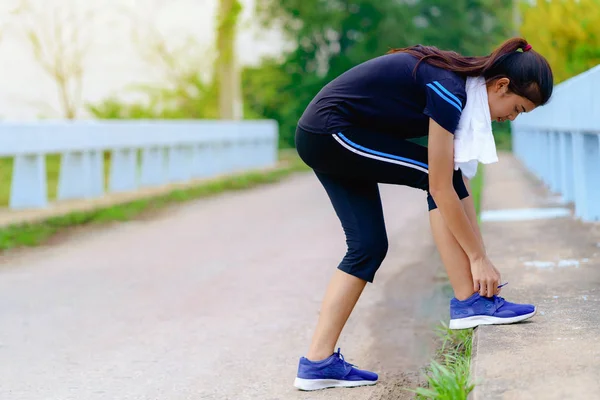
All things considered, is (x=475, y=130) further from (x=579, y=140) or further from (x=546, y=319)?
(x=579, y=140)

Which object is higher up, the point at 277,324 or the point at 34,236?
the point at 277,324

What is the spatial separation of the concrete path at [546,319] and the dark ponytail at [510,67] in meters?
0.88

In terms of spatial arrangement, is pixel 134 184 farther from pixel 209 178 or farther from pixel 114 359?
pixel 114 359

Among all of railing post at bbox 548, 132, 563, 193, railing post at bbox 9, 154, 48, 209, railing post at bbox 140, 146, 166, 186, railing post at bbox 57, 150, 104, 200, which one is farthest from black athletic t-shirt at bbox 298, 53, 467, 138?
railing post at bbox 140, 146, 166, 186

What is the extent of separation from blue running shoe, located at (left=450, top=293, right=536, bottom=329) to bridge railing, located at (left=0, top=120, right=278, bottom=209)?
278 inches

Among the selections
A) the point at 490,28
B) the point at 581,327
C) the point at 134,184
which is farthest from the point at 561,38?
the point at 490,28

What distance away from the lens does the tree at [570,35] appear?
10242 mm

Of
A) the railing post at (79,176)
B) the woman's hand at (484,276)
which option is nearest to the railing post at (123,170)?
the railing post at (79,176)

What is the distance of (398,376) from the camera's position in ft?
13.1

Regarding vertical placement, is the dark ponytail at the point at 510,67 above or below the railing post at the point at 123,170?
above

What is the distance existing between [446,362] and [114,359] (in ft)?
4.89

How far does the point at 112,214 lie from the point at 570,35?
5.35 meters

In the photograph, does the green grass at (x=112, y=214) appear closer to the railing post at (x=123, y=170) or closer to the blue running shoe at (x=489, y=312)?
the railing post at (x=123, y=170)

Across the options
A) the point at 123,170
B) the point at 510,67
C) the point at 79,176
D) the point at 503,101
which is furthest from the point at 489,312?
the point at 123,170
